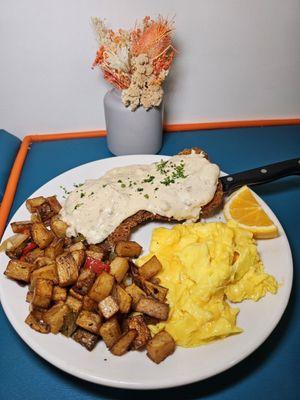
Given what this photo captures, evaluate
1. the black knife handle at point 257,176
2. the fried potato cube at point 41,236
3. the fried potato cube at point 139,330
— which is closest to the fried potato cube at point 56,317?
the fried potato cube at point 139,330

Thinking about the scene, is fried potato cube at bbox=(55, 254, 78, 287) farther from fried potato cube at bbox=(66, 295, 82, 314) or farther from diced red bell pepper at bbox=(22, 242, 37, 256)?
diced red bell pepper at bbox=(22, 242, 37, 256)

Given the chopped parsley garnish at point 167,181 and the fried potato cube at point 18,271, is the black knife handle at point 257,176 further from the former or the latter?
the fried potato cube at point 18,271

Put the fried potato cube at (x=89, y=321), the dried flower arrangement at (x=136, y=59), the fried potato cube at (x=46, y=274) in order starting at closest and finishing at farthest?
the fried potato cube at (x=89, y=321) < the fried potato cube at (x=46, y=274) < the dried flower arrangement at (x=136, y=59)

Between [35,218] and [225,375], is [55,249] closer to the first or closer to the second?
[35,218]

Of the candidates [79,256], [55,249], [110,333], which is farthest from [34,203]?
[110,333]

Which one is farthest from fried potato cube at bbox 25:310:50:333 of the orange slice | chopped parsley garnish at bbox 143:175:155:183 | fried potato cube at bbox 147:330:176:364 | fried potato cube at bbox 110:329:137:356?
the orange slice

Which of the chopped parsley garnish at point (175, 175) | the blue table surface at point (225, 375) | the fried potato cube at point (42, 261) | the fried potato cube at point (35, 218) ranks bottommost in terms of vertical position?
the blue table surface at point (225, 375)

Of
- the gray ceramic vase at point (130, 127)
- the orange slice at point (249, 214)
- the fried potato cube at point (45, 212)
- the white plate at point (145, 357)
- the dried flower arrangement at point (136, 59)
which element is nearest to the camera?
the white plate at point (145, 357)
